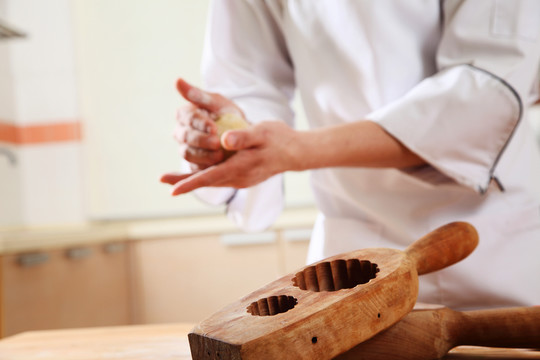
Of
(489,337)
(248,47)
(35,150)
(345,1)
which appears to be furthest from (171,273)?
(489,337)

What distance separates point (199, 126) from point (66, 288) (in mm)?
1362

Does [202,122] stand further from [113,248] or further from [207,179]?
[113,248]

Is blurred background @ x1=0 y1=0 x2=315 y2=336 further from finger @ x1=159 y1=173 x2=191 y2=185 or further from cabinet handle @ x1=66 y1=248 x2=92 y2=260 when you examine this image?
finger @ x1=159 y1=173 x2=191 y2=185

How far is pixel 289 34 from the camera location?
903mm

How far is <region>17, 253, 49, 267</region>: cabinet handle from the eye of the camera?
1663 mm

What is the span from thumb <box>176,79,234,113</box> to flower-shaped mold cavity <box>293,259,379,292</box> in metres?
0.30

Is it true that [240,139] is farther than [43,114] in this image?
No

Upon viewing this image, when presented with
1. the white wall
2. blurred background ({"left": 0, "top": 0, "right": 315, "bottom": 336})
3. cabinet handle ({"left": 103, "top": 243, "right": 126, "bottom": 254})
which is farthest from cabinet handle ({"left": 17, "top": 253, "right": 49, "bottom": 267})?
the white wall

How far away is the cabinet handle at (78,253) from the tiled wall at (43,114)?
58 centimetres

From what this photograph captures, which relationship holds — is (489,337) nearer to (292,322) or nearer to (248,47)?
(292,322)

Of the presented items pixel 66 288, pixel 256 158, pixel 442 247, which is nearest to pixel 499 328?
pixel 442 247

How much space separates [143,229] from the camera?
2252 millimetres

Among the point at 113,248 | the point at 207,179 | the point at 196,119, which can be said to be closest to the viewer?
the point at 207,179

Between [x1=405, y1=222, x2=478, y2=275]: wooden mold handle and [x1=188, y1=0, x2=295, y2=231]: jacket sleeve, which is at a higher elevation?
[x1=188, y1=0, x2=295, y2=231]: jacket sleeve
